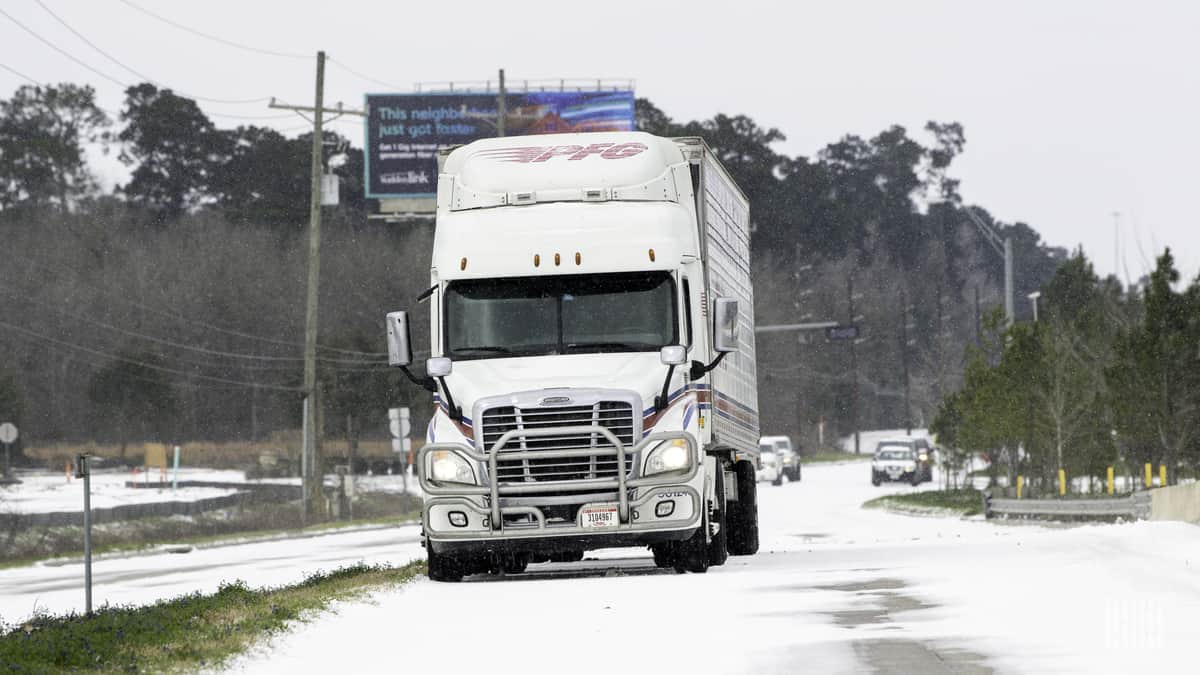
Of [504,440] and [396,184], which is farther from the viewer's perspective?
[396,184]

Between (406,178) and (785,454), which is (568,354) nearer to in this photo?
(406,178)

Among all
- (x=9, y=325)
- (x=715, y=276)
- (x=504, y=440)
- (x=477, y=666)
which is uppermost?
(x=9, y=325)

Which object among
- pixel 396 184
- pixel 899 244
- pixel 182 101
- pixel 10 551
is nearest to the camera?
pixel 10 551

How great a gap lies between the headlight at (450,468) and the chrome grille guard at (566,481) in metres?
0.05

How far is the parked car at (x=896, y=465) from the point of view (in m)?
73.6

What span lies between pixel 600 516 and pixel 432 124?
61481mm

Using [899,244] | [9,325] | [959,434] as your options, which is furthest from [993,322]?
[899,244]

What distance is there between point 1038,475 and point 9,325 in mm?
Answer: 69192

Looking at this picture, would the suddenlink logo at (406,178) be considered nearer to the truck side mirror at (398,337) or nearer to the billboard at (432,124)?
the billboard at (432,124)

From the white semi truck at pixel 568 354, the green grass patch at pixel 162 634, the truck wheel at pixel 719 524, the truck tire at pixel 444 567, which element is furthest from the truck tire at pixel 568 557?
the green grass patch at pixel 162 634

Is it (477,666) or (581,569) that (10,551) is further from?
(477,666)

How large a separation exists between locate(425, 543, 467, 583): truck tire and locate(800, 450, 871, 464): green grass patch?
100739mm

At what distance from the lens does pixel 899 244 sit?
551 feet

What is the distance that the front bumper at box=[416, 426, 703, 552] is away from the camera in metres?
18.0
